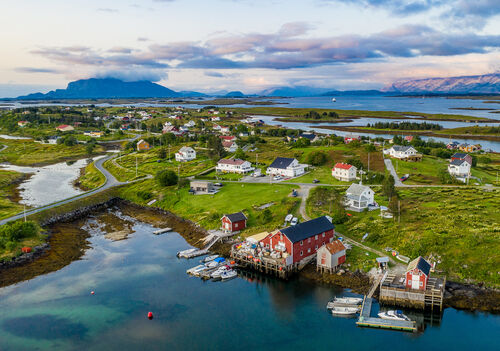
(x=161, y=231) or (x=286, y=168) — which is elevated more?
(x=286, y=168)

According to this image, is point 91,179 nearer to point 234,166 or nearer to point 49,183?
point 49,183

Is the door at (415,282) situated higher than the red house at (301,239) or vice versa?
the red house at (301,239)

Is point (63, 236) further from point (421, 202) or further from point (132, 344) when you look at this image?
point (421, 202)

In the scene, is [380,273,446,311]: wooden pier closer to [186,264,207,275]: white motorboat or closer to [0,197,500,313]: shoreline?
[0,197,500,313]: shoreline

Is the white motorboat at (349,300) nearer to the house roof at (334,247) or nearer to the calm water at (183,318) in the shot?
the calm water at (183,318)

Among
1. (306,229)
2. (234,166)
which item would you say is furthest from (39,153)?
(306,229)

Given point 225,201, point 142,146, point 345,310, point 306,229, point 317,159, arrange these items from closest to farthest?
point 345,310 → point 306,229 → point 225,201 → point 317,159 → point 142,146

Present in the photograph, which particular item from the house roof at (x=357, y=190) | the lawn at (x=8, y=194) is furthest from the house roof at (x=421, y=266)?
the lawn at (x=8, y=194)
